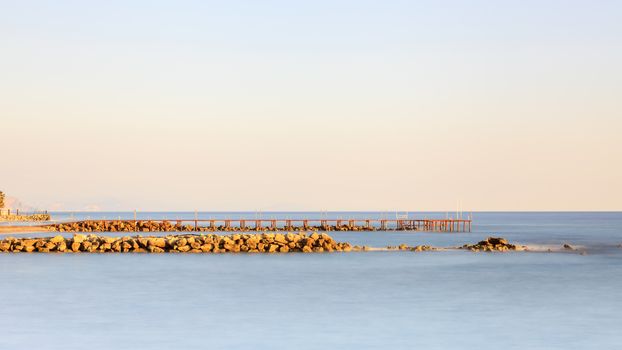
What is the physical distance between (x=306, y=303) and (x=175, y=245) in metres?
35.4

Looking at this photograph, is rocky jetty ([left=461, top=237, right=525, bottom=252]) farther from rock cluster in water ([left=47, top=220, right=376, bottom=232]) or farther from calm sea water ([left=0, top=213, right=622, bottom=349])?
rock cluster in water ([left=47, top=220, right=376, bottom=232])

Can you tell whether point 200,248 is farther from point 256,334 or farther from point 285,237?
point 256,334

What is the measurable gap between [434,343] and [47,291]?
22.5 metres

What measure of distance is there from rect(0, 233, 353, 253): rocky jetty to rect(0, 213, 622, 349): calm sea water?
6.28 metres

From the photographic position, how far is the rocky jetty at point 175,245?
69875 mm

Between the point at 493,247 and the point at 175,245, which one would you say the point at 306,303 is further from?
the point at 493,247

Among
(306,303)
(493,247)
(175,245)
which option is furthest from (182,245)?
(306,303)

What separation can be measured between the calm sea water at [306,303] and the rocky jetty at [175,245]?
6275 millimetres

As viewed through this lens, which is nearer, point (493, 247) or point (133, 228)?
point (493, 247)

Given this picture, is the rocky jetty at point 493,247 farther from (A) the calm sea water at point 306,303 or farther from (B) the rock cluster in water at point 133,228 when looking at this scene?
(B) the rock cluster in water at point 133,228

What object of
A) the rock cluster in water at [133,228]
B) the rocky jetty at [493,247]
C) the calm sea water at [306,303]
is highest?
the rock cluster in water at [133,228]

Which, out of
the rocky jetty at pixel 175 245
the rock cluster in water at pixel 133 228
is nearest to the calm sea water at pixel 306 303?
the rocky jetty at pixel 175 245

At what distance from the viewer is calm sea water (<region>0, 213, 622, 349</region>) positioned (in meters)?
26.7

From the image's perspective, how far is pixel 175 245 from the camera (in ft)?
231
